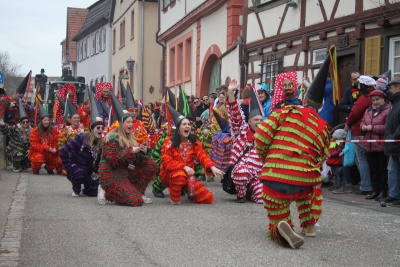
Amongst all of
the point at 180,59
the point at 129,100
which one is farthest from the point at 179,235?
the point at 180,59

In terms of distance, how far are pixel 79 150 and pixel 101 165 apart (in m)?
1.29

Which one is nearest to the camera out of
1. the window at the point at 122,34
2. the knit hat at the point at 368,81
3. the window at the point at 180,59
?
the knit hat at the point at 368,81

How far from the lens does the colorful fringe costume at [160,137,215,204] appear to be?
1066 centimetres

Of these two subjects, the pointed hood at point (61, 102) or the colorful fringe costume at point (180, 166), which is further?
the pointed hood at point (61, 102)

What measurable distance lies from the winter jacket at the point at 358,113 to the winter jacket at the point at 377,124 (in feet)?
0.84

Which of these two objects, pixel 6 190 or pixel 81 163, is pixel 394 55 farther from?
pixel 6 190

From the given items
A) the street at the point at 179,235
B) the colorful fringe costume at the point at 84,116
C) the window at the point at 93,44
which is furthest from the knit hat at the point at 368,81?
the window at the point at 93,44

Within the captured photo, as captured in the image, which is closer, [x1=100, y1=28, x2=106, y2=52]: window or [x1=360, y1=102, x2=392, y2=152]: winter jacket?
[x1=360, y1=102, x2=392, y2=152]: winter jacket

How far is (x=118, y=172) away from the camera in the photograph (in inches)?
420

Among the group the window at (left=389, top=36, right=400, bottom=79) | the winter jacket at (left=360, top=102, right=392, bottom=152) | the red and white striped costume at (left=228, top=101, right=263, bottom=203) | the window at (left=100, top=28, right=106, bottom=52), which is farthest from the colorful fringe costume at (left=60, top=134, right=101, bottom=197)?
the window at (left=100, top=28, right=106, bottom=52)

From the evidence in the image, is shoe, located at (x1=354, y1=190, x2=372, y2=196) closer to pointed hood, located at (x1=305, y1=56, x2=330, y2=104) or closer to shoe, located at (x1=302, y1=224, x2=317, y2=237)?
shoe, located at (x1=302, y1=224, x2=317, y2=237)

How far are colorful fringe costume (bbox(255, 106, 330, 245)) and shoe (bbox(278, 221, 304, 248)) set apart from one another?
162mm

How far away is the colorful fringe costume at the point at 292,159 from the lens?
7250 millimetres

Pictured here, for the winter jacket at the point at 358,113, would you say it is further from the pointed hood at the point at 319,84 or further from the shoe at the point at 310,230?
the shoe at the point at 310,230
